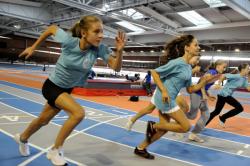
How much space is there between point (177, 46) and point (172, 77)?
52 centimetres

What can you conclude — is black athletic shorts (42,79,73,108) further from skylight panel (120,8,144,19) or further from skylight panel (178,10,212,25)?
skylight panel (178,10,212,25)

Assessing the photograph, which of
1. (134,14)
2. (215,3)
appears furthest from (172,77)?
(134,14)

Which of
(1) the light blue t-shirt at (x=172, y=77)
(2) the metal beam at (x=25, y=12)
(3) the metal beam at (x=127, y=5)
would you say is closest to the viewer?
(1) the light blue t-shirt at (x=172, y=77)

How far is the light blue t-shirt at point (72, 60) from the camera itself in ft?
10.2

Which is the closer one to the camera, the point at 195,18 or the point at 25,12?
the point at 195,18

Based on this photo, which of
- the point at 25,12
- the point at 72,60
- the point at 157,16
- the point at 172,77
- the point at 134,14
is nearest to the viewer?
the point at 72,60

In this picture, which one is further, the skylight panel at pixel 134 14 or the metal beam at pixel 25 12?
the metal beam at pixel 25 12

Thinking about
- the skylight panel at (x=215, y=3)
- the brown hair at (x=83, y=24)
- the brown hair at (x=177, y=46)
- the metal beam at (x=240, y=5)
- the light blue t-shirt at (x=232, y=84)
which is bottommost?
the light blue t-shirt at (x=232, y=84)

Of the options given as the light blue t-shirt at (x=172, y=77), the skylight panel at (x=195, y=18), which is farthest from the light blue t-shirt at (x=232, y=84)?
the skylight panel at (x=195, y=18)

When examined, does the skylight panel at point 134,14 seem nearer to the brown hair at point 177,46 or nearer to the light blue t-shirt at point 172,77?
the brown hair at point 177,46

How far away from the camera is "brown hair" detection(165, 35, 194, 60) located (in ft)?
13.1

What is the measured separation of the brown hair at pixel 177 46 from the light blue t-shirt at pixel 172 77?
0.23 m

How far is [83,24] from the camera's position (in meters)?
3.13

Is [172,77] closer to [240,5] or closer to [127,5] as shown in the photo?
[240,5]
